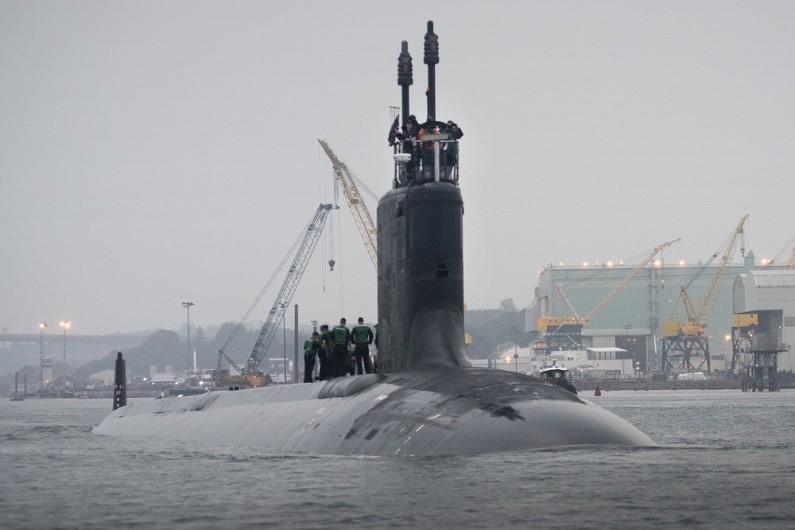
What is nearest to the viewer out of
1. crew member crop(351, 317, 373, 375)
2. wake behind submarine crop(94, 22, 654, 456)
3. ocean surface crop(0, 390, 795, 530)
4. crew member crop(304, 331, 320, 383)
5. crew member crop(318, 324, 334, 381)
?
ocean surface crop(0, 390, 795, 530)

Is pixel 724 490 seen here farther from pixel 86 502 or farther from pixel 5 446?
pixel 5 446

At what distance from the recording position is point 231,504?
16.8 meters

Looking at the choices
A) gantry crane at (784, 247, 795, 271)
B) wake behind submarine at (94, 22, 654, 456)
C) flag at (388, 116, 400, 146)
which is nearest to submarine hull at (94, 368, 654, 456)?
wake behind submarine at (94, 22, 654, 456)

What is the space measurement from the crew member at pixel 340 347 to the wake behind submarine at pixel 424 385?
126cm

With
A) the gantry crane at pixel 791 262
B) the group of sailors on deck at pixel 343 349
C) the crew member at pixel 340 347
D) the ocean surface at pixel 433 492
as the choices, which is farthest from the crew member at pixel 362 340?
the gantry crane at pixel 791 262

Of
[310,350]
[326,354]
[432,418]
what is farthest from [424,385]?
[310,350]

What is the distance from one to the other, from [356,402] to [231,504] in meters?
7.77

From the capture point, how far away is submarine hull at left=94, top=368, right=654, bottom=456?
66.0 ft

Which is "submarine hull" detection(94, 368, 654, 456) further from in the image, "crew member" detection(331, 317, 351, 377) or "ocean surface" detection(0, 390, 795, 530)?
"crew member" detection(331, 317, 351, 377)

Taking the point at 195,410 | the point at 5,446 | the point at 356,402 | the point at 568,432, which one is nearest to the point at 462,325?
the point at 356,402

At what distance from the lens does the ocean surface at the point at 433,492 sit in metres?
14.8

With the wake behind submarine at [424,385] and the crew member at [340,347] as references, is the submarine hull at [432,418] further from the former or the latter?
the crew member at [340,347]

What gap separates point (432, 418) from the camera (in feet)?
69.4

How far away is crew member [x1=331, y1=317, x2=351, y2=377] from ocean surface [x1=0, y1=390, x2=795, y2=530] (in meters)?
6.47
